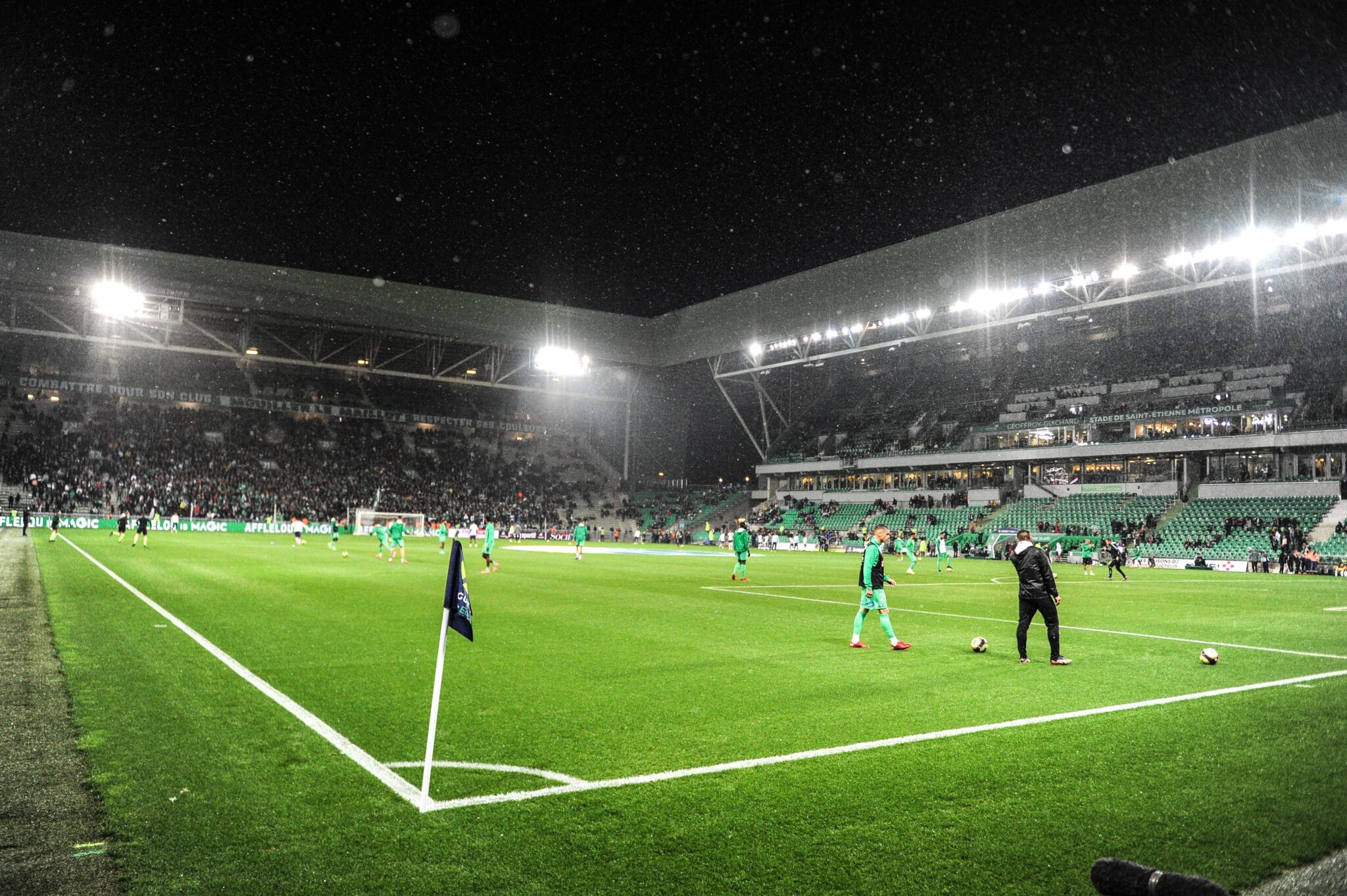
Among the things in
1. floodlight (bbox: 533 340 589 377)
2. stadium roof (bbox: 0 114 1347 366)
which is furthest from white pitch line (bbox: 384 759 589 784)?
floodlight (bbox: 533 340 589 377)

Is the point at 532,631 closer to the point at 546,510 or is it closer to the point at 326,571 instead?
the point at 326,571

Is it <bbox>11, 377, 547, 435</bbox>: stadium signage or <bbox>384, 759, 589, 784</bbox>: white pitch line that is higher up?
<bbox>11, 377, 547, 435</bbox>: stadium signage

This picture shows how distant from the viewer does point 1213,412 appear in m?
50.5

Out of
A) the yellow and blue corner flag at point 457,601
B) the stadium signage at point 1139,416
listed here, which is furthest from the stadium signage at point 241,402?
the yellow and blue corner flag at point 457,601

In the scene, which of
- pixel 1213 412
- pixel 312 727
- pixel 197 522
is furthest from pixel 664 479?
pixel 312 727

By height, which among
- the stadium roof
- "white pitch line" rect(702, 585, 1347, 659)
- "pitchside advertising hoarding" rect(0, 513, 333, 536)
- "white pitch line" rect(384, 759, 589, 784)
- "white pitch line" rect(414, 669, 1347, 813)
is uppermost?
the stadium roof

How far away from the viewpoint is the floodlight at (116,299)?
4484cm

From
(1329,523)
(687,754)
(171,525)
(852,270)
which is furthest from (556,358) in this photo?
(687,754)

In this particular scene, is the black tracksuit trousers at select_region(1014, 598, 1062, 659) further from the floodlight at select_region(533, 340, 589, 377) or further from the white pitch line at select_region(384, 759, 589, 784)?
the floodlight at select_region(533, 340, 589, 377)

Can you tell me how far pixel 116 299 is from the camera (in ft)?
149

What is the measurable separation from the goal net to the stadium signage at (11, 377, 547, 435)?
10.2 meters

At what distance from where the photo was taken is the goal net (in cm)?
6138

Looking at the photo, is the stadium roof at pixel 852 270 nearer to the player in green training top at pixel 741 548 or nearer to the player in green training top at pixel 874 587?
the player in green training top at pixel 741 548

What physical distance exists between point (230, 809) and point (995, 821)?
438 cm
